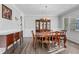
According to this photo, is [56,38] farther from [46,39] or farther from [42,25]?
[42,25]

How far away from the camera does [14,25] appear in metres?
4.73

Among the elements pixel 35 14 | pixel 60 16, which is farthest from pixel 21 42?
pixel 60 16

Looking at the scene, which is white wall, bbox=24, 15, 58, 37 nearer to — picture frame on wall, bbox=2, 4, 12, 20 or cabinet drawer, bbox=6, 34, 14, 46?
cabinet drawer, bbox=6, 34, 14, 46

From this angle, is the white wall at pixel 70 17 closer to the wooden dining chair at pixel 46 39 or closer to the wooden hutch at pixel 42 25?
the wooden hutch at pixel 42 25

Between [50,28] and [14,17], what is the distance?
1.32 meters

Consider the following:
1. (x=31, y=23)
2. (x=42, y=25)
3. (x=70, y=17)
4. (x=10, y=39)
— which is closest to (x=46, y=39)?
(x=42, y=25)

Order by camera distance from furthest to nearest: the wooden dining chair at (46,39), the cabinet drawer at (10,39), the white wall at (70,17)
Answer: the wooden dining chair at (46,39)
the white wall at (70,17)
the cabinet drawer at (10,39)

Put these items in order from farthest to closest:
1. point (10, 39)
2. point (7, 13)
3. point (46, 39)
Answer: point (46, 39)
point (7, 13)
point (10, 39)

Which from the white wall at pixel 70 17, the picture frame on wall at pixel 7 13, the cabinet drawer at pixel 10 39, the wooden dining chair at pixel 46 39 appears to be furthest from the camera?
the wooden dining chair at pixel 46 39

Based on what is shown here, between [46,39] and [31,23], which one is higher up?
[31,23]

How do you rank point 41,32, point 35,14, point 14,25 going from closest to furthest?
1. point 35,14
2. point 41,32
3. point 14,25

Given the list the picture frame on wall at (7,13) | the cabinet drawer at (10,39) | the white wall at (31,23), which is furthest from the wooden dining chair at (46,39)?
the picture frame on wall at (7,13)

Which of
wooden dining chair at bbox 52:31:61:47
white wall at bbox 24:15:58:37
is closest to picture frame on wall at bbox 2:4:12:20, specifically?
white wall at bbox 24:15:58:37

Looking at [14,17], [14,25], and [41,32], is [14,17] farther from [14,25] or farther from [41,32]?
[41,32]
